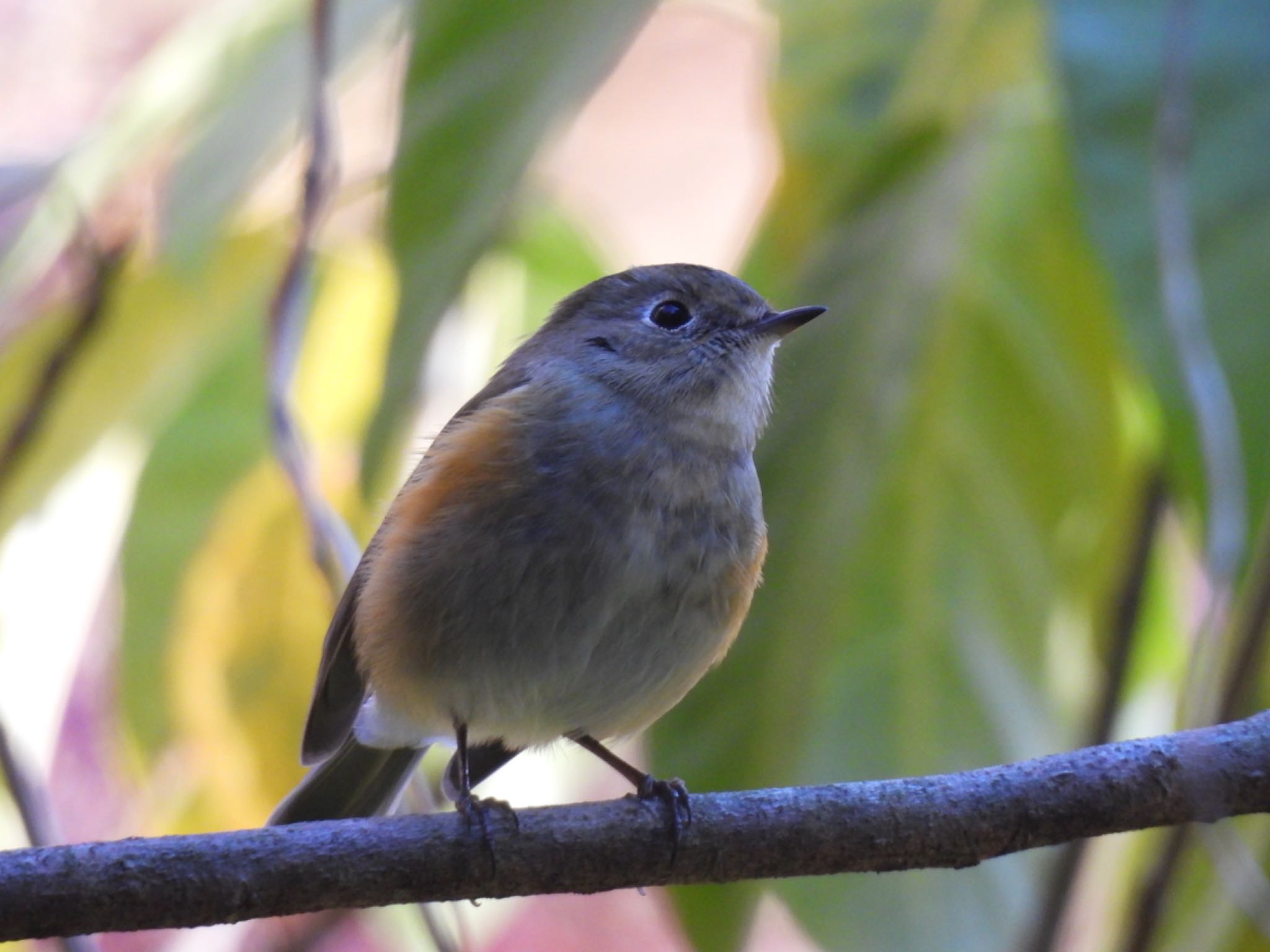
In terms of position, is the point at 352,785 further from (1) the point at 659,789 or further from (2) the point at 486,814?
(2) the point at 486,814

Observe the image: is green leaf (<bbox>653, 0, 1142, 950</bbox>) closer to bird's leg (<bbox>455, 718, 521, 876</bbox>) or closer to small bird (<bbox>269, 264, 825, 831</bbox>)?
small bird (<bbox>269, 264, 825, 831</bbox>)

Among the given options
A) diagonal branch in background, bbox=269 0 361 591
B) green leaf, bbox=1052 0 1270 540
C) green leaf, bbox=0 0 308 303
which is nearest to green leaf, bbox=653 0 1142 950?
green leaf, bbox=1052 0 1270 540

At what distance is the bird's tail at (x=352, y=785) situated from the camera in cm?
307

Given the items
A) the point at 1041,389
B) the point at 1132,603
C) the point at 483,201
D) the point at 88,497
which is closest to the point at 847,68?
the point at 1041,389

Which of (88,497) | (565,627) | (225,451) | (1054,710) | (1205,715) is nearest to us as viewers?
(1205,715)

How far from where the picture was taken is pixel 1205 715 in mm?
2352

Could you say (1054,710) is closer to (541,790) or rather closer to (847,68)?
(541,790)

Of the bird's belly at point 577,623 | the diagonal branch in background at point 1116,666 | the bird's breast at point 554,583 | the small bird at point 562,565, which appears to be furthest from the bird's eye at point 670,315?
the diagonal branch in background at point 1116,666

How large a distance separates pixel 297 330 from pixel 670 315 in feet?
2.64

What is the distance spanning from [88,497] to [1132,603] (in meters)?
2.38

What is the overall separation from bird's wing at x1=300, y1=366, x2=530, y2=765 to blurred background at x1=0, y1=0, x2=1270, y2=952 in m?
0.17

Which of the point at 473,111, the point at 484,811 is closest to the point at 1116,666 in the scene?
the point at 484,811

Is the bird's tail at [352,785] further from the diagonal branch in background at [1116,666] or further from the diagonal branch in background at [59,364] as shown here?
the diagonal branch in background at [1116,666]

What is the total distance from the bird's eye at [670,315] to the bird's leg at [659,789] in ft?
2.89
